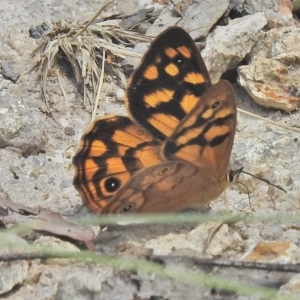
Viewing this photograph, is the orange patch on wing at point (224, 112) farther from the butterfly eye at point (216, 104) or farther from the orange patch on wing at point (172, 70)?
the orange patch on wing at point (172, 70)

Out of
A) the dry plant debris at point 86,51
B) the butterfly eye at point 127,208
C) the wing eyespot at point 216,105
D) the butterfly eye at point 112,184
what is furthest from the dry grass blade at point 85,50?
the wing eyespot at point 216,105

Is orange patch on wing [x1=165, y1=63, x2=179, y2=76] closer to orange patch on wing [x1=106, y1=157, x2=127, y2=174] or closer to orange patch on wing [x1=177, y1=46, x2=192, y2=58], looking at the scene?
orange patch on wing [x1=177, y1=46, x2=192, y2=58]

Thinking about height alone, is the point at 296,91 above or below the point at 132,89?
below

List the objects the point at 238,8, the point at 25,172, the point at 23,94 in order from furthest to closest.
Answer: the point at 238,8 < the point at 23,94 < the point at 25,172

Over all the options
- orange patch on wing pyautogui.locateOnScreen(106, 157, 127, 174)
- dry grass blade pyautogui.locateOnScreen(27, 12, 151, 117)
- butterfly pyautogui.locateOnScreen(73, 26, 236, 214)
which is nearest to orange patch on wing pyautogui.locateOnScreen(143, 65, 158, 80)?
butterfly pyautogui.locateOnScreen(73, 26, 236, 214)

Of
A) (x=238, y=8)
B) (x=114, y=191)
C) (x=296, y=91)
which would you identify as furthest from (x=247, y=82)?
(x=114, y=191)

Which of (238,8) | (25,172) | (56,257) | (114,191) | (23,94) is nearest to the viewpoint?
(56,257)

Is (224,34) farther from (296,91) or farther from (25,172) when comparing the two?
(25,172)
